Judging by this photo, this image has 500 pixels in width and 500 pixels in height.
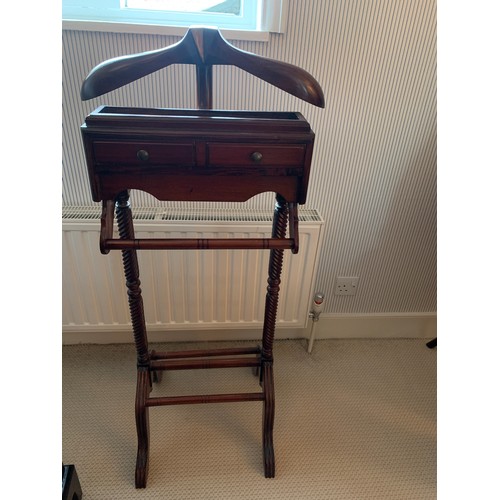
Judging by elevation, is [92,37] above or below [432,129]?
above

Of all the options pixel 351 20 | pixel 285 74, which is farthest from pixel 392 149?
pixel 285 74

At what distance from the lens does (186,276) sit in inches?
52.4

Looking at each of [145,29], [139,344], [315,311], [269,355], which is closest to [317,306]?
[315,311]

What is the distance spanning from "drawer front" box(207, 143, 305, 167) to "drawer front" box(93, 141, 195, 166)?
5cm

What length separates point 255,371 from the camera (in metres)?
1.47

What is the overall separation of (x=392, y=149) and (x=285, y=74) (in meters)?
0.67

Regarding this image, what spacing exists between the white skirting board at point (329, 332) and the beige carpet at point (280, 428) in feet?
0.12

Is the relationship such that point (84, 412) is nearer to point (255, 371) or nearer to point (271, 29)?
point (255, 371)

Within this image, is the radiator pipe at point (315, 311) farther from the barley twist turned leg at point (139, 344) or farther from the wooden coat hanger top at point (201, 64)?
the wooden coat hanger top at point (201, 64)

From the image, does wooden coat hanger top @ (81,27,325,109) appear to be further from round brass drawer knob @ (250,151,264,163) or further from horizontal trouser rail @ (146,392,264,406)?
horizontal trouser rail @ (146,392,264,406)

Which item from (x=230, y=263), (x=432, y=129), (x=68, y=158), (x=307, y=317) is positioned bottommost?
(x=307, y=317)

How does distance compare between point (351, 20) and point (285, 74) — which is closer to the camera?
point (285, 74)

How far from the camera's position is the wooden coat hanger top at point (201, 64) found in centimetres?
75

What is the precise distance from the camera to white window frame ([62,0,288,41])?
1035mm
